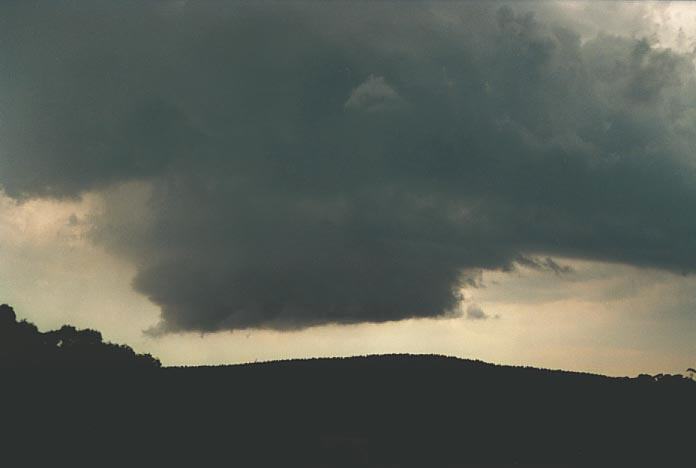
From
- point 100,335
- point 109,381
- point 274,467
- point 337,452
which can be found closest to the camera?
point 274,467

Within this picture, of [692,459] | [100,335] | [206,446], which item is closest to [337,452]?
[206,446]

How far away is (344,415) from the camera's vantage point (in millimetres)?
59406

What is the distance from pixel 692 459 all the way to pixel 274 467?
1084 inches

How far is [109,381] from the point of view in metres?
64.4

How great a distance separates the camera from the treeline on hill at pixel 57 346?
273 ft

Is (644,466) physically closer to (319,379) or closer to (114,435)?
(319,379)

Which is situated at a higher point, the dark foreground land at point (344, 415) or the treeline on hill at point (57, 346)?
the treeline on hill at point (57, 346)

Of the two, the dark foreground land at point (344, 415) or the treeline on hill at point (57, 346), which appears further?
the treeline on hill at point (57, 346)

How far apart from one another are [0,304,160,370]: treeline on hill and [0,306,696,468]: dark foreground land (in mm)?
11238

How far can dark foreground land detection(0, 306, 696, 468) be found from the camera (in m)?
52.7

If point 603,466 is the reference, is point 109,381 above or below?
above

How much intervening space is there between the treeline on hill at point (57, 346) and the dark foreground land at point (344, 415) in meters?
11.2

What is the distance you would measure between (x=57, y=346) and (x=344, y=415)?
42.7m

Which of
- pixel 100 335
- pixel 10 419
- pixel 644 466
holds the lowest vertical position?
pixel 644 466
